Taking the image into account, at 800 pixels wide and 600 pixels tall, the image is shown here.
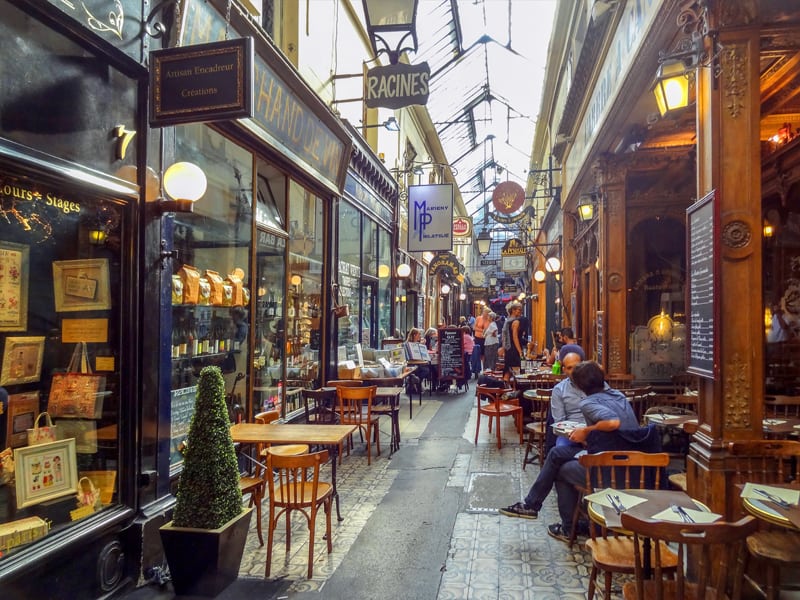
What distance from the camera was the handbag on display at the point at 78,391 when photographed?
4.09 meters

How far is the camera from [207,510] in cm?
392

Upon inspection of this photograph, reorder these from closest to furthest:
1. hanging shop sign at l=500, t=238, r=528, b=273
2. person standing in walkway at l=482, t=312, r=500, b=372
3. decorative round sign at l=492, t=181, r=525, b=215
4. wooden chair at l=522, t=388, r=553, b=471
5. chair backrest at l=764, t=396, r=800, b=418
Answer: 1. chair backrest at l=764, t=396, r=800, b=418
2. wooden chair at l=522, t=388, r=553, b=471
3. person standing in walkway at l=482, t=312, r=500, b=372
4. decorative round sign at l=492, t=181, r=525, b=215
5. hanging shop sign at l=500, t=238, r=528, b=273

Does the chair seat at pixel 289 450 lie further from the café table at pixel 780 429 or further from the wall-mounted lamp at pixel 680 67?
the wall-mounted lamp at pixel 680 67

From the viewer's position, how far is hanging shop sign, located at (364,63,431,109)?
8.60 metres

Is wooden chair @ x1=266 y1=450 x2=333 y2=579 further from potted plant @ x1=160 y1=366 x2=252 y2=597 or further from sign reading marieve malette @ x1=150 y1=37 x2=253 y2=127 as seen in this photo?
sign reading marieve malette @ x1=150 y1=37 x2=253 y2=127

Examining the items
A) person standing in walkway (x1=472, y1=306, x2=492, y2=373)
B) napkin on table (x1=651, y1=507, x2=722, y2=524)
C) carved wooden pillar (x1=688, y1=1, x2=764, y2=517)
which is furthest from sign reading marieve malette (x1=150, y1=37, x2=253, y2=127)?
person standing in walkway (x1=472, y1=306, x2=492, y2=373)

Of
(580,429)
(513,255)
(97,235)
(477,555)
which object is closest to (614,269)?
(580,429)

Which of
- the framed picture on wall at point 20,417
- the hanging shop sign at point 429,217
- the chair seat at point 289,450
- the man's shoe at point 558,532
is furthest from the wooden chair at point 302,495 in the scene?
the hanging shop sign at point 429,217

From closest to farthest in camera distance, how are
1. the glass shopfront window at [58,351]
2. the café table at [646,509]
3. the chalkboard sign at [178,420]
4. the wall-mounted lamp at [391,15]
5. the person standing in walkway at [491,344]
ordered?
the café table at [646,509]
the glass shopfront window at [58,351]
the chalkboard sign at [178,420]
the wall-mounted lamp at [391,15]
the person standing in walkway at [491,344]

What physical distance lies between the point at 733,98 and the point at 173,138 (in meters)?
4.32

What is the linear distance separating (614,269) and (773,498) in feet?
21.8

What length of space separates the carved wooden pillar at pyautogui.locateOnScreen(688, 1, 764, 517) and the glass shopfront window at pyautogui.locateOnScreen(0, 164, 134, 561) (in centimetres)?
419

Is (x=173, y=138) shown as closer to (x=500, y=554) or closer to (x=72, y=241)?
(x=72, y=241)

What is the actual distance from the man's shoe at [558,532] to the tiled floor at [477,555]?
0.06m
